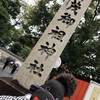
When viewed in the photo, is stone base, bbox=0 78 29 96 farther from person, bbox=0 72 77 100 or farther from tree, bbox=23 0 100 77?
tree, bbox=23 0 100 77

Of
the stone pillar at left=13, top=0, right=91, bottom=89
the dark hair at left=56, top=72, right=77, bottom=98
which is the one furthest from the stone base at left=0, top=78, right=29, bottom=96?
the dark hair at left=56, top=72, right=77, bottom=98

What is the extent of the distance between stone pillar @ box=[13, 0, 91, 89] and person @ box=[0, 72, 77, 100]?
113 inches

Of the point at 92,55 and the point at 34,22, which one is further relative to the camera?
the point at 34,22

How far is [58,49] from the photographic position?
16.0 feet

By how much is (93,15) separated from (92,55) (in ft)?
10.5

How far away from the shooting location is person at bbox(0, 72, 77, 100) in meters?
1.57

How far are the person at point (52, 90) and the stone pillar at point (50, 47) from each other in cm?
286

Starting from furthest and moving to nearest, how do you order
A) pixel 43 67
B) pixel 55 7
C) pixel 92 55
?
pixel 55 7
pixel 92 55
pixel 43 67

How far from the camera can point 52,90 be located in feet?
5.62

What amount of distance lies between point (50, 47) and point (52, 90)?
3163mm

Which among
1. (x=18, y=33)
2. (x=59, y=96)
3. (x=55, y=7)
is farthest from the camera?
(x=18, y=33)

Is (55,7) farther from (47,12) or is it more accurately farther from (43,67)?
(43,67)

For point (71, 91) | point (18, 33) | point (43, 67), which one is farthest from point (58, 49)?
point (18, 33)

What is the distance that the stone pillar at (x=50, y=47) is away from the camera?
4668mm
